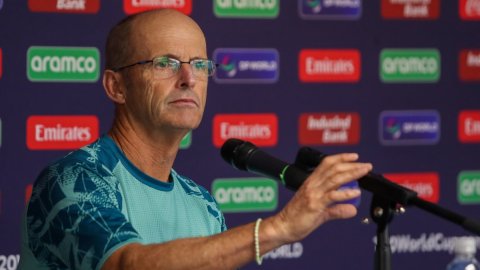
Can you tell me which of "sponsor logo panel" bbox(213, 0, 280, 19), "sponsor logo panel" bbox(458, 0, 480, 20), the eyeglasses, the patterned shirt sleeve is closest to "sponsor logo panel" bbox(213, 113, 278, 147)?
"sponsor logo panel" bbox(213, 0, 280, 19)

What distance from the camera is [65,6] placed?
11.9 feet

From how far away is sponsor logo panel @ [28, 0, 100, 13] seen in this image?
3.60 meters

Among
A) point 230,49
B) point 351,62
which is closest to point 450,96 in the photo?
point 351,62

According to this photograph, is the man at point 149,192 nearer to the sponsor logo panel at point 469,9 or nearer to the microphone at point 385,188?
the microphone at point 385,188

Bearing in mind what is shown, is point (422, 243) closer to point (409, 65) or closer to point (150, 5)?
point (409, 65)

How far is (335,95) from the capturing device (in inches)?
161

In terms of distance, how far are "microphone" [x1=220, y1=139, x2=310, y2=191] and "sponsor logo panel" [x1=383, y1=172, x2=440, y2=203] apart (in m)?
2.37

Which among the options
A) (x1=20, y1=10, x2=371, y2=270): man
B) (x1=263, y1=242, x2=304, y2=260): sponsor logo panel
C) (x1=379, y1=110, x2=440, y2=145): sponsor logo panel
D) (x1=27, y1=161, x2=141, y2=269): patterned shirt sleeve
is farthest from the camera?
(x1=379, y1=110, x2=440, y2=145): sponsor logo panel

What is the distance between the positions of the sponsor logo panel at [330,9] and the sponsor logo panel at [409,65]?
8.4 inches

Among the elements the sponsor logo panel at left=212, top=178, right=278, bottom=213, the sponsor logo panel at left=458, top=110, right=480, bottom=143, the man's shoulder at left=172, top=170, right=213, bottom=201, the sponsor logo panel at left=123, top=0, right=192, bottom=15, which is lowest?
the sponsor logo panel at left=212, top=178, right=278, bottom=213

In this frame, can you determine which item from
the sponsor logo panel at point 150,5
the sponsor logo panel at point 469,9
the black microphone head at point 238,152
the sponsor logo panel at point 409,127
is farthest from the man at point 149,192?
the sponsor logo panel at point 469,9

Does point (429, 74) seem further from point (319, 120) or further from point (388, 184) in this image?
point (388, 184)

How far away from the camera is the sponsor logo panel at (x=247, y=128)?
3887 millimetres

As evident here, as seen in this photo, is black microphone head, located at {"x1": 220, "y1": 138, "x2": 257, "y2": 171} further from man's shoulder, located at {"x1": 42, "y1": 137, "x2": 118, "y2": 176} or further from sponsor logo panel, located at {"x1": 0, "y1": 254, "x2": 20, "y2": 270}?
sponsor logo panel, located at {"x1": 0, "y1": 254, "x2": 20, "y2": 270}
